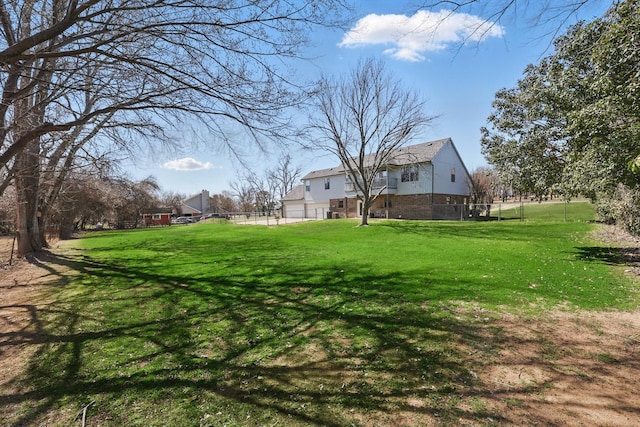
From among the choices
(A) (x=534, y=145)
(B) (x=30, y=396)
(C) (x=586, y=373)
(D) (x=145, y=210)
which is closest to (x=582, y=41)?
(A) (x=534, y=145)

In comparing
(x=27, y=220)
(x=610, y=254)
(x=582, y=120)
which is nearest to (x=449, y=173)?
(x=610, y=254)

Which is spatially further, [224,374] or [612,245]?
[612,245]

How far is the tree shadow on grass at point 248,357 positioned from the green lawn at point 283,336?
18mm

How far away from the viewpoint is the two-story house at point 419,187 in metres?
30.1

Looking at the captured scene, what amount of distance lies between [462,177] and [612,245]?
24.0 m

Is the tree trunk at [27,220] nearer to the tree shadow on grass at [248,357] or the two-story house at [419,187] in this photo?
the tree shadow on grass at [248,357]

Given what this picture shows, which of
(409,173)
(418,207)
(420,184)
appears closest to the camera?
(420,184)

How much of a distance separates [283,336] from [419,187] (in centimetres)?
2872

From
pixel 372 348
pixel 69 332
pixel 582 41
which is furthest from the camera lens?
pixel 582 41

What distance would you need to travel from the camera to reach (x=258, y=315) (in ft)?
17.0

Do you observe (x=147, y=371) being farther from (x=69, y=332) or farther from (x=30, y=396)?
(x=69, y=332)

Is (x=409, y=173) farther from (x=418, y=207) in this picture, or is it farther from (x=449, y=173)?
(x=449, y=173)

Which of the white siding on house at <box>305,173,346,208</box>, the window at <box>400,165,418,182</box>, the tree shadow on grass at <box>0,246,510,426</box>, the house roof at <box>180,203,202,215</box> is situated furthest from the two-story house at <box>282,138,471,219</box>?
the house roof at <box>180,203,202,215</box>

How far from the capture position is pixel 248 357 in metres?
3.73
